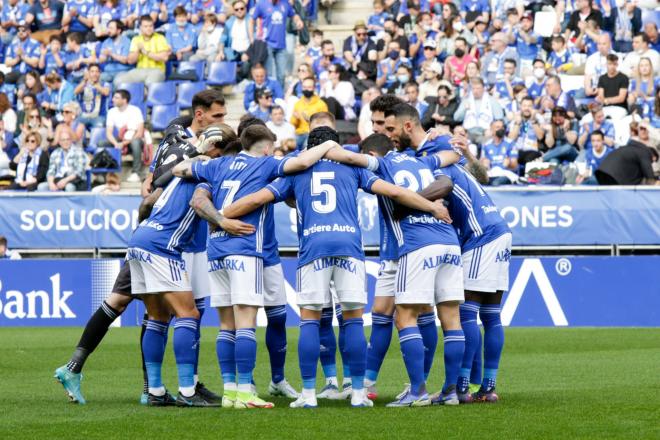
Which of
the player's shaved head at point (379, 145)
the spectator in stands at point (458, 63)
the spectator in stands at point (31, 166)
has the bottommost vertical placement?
the spectator in stands at point (31, 166)

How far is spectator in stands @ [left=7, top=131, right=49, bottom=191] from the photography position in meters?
23.5

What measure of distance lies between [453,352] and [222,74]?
17227 mm

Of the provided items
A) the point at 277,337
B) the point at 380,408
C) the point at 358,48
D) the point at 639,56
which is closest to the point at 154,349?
the point at 277,337

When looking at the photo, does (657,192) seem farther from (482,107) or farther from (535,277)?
(482,107)

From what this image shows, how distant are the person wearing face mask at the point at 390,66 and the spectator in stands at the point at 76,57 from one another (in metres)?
6.50

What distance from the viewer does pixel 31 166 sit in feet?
77.8

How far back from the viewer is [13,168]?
24.6 meters

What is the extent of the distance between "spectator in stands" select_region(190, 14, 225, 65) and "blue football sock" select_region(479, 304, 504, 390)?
16.8 meters

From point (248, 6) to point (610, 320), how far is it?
1121 cm

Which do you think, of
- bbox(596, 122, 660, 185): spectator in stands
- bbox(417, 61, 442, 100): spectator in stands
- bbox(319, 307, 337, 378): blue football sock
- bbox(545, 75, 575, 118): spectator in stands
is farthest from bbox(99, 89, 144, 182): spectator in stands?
bbox(319, 307, 337, 378): blue football sock

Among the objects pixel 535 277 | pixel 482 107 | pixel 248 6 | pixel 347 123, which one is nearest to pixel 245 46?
pixel 248 6

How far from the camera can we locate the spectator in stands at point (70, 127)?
2409cm

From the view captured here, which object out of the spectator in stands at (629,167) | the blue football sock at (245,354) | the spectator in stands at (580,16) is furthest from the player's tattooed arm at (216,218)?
the spectator in stands at (580,16)

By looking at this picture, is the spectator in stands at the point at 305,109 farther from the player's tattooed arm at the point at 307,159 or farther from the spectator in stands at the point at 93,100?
the player's tattooed arm at the point at 307,159
